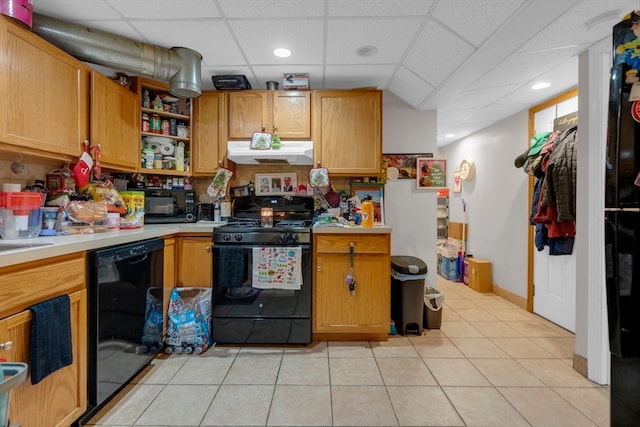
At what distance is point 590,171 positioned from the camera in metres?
1.81

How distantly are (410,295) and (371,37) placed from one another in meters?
1.99

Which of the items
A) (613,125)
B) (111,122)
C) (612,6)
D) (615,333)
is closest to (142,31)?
(111,122)

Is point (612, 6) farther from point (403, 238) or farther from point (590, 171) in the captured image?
point (403, 238)

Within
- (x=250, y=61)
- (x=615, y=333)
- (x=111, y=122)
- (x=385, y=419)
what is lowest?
(x=385, y=419)

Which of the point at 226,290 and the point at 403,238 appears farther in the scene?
the point at 403,238

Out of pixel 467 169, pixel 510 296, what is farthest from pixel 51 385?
pixel 467 169

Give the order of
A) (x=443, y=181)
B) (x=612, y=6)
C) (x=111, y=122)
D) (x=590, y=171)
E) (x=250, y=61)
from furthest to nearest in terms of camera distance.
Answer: (x=443, y=181)
(x=250, y=61)
(x=111, y=122)
(x=590, y=171)
(x=612, y=6)

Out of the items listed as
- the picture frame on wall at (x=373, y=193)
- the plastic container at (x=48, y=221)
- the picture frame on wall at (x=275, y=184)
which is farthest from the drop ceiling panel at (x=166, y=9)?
the picture frame on wall at (x=373, y=193)

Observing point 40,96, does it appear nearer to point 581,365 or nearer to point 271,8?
point 271,8

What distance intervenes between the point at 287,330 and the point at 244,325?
335 mm

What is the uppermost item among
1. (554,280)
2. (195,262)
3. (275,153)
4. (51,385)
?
(275,153)

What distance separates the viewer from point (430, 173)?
2.97 metres

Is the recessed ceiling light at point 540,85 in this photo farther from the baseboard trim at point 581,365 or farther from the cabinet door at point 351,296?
the baseboard trim at point 581,365

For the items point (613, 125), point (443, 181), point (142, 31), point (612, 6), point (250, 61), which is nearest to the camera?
point (613, 125)
